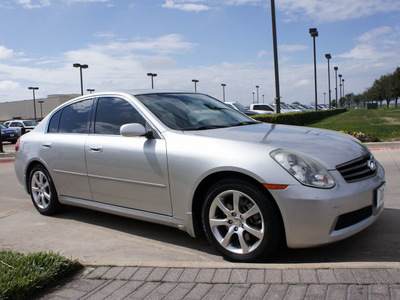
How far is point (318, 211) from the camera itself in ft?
10.1

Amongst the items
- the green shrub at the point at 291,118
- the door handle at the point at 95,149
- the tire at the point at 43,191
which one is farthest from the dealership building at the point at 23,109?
the door handle at the point at 95,149

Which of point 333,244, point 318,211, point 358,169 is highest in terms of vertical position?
point 358,169

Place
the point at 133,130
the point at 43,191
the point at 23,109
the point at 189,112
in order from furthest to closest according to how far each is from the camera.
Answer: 1. the point at 23,109
2. the point at 43,191
3. the point at 189,112
4. the point at 133,130

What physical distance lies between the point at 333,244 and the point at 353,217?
2.01ft

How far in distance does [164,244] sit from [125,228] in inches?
32.7

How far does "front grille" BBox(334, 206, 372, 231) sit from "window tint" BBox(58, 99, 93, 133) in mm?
2983

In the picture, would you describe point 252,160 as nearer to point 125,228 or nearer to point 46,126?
point 125,228

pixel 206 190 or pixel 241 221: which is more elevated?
pixel 206 190

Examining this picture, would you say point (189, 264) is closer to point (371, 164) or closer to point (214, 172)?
point (214, 172)

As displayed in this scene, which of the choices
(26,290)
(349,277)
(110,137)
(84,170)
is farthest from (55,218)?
(349,277)

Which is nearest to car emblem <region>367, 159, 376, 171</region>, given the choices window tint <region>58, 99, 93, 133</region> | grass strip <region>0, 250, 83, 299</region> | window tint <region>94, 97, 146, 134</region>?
window tint <region>94, 97, 146, 134</region>

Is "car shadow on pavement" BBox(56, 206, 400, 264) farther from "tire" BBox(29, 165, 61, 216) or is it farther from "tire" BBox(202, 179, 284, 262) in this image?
"tire" BBox(29, 165, 61, 216)

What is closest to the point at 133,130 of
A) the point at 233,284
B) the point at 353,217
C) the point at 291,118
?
the point at 233,284

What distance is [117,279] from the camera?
313 centimetres
